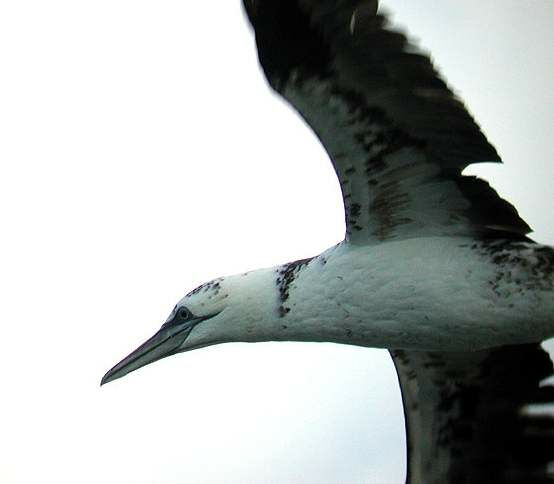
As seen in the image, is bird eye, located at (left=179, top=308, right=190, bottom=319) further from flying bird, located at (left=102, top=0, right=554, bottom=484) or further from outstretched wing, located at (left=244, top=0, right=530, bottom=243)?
outstretched wing, located at (left=244, top=0, right=530, bottom=243)

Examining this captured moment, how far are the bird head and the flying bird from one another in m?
0.01

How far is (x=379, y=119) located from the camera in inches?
331

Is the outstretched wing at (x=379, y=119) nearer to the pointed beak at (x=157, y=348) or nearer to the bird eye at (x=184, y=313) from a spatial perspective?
the bird eye at (x=184, y=313)

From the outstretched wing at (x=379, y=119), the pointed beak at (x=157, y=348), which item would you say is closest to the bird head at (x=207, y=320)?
the pointed beak at (x=157, y=348)

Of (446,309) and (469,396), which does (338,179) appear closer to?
(446,309)

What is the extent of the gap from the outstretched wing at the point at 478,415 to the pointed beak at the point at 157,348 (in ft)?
7.04

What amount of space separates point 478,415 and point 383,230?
2.58 meters

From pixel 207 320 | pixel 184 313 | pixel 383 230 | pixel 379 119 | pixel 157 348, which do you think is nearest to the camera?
pixel 379 119

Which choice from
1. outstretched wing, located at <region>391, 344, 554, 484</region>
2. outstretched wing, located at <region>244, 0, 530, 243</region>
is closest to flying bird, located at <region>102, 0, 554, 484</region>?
outstretched wing, located at <region>244, 0, 530, 243</region>

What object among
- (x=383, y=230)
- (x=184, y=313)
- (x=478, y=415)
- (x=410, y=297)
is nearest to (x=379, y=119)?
(x=383, y=230)

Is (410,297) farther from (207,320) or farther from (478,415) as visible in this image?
(478,415)

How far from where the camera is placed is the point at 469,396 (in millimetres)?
10273

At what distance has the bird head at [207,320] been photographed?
353 inches

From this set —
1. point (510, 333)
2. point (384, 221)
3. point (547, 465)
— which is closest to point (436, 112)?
point (384, 221)
